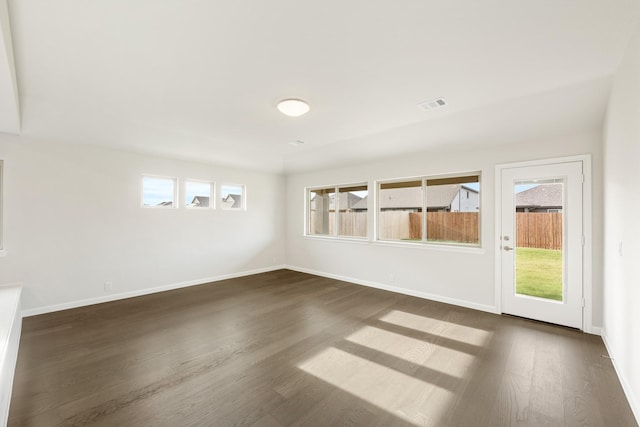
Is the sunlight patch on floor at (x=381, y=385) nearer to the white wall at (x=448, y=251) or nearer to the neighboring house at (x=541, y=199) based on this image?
the white wall at (x=448, y=251)

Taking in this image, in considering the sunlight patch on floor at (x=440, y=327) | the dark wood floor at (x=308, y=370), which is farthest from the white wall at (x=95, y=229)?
the sunlight patch on floor at (x=440, y=327)

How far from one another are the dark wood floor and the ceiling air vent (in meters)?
2.62

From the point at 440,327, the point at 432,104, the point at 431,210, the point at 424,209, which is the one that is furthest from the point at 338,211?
the point at 432,104

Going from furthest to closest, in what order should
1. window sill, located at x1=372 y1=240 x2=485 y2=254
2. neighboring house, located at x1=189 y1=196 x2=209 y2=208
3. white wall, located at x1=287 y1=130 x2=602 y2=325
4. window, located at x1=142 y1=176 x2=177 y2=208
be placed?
1. neighboring house, located at x1=189 y1=196 x2=209 y2=208
2. window, located at x1=142 y1=176 x2=177 y2=208
3. window sill, located at x1=372 y1=240 x2=485 y2=254
4. white wall, located at x1=287 y1=130 x2=602 y2=325

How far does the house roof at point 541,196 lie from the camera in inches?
135

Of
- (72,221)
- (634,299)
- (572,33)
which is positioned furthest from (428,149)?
(72,221)

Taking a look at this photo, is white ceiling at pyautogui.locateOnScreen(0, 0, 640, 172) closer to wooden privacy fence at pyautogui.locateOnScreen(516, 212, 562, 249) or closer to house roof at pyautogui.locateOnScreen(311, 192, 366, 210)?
wooden privacy fence at pyautogui.locateOnScreen(516, 212, 562, 249)

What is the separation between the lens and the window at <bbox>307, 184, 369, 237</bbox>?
5789 millimetres

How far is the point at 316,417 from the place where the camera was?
1859 mm

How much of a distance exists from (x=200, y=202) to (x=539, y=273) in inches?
230

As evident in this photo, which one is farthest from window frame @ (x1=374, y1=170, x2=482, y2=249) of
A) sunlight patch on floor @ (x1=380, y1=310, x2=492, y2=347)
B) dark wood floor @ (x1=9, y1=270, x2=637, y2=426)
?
sunlight patch on floor @ (x1=380, y1=310, x2=492, y2=347)

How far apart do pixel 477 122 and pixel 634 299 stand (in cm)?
229

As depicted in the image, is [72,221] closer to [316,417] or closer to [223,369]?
→ [223,369]

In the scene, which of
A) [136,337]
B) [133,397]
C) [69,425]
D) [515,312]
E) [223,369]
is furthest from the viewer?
[515,312]
